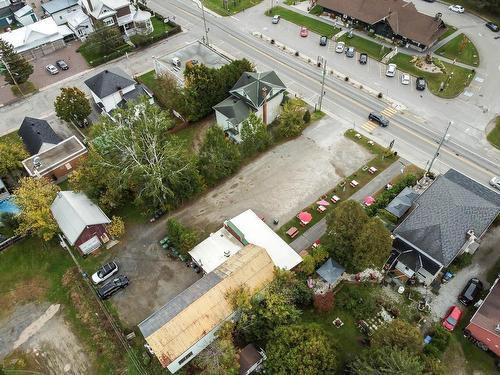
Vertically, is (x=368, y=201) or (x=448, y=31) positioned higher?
(x=448, y=31)

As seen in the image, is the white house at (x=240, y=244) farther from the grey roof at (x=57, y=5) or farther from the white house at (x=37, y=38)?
the grey roof at (x=57, y=5)

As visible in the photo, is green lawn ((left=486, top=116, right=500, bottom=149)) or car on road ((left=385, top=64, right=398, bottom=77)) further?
car on road ((left=385, top=64, right=398, bottom=77))

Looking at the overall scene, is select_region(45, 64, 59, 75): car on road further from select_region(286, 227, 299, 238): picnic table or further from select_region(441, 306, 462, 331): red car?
select_region(441, 306, 462, 331): red car

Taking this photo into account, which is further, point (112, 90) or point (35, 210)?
point (112, 90)

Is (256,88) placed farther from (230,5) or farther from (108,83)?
(230,5)

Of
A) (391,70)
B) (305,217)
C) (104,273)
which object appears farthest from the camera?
(391,70)

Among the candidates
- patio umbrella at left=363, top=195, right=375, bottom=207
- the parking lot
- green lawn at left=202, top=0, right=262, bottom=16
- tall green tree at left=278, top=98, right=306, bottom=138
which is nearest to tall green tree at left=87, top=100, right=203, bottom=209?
tall green tree at left=278, top=98, right=306, bottom=138

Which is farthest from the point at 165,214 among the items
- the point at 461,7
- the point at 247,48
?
the point at 461,7

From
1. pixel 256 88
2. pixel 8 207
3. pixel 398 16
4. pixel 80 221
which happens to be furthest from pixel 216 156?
pixel 398 16
